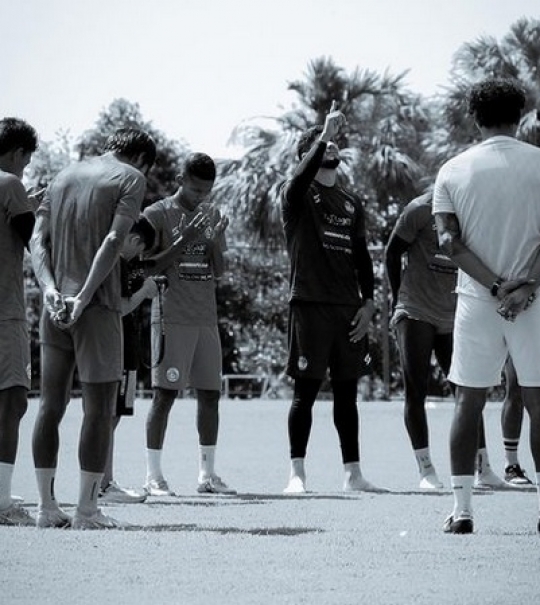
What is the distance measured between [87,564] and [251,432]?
1439 centimetres

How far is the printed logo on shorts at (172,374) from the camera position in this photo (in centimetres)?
1083

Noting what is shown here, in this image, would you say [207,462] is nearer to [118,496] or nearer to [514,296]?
[118,496]

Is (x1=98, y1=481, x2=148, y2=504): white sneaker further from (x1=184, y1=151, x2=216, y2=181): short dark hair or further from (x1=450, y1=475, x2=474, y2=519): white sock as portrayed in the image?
(x1=450, y1=475, x2=474, y2=519): white sock

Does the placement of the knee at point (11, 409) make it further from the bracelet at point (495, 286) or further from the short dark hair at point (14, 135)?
the bracelet at point (495, 286)

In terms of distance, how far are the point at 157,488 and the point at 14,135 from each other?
2969 millimetres

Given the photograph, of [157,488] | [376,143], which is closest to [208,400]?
[157,488]

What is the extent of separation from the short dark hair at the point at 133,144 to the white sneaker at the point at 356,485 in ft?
10.6

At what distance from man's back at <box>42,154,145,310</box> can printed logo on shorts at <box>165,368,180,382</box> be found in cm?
286

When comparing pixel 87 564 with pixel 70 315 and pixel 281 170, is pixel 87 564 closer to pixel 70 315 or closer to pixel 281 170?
pixel 70 315

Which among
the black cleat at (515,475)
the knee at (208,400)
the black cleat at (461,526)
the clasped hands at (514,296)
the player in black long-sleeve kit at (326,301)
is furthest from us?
the black cleat at (515,475)

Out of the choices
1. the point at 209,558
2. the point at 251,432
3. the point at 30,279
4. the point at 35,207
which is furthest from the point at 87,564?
the point at 30,279

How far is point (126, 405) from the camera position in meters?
10.0

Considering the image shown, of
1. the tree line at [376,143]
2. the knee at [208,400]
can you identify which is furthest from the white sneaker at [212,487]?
the tree line at [376,143]

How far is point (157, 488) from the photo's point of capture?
10547mm
